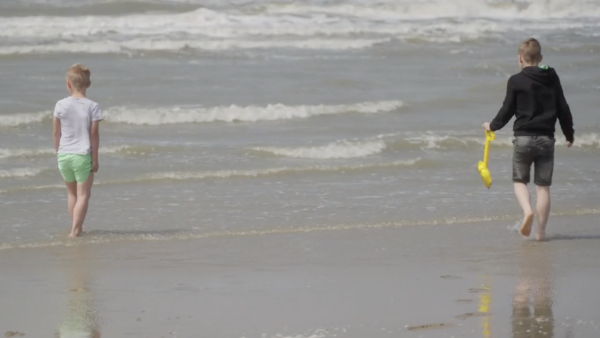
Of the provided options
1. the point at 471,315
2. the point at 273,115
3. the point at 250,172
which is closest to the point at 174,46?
the point at 273,115

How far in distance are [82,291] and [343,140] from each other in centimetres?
625

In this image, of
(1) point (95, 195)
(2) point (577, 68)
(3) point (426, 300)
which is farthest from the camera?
(2) point (577, 68)

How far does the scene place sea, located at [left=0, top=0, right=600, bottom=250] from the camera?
27.0ft

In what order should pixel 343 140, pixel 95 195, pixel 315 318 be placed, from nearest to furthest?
pixel 315 318, pixel 95 195, pixel 343 140

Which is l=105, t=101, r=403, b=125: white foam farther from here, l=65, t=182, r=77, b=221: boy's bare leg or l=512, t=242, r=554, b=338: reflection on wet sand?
l=512, t=242, r=554, b=338: reflection on wet sand

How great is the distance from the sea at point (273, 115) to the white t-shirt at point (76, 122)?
65cm

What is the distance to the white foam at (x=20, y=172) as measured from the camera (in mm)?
9430

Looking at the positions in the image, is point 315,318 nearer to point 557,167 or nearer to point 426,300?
point 426,300

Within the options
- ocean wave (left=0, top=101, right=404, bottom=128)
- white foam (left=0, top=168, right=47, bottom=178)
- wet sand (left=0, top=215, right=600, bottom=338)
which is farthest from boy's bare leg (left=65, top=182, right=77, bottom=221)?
ocean wave (left=0, top=101, right=404, bottom=128)

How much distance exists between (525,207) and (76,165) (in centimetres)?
317

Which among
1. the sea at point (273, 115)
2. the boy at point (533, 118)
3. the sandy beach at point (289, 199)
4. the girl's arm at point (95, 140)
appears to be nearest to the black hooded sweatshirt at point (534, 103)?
the boy at point (533, 118)

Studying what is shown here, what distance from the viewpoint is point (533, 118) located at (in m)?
6.79

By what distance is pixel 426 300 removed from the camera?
5.37 meters

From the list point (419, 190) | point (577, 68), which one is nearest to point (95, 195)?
point (419, 190)
